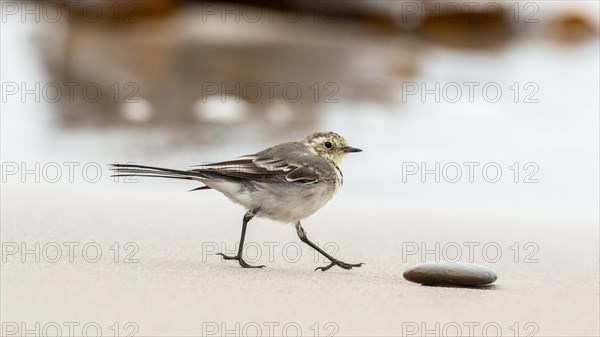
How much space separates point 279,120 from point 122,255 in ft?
19.2

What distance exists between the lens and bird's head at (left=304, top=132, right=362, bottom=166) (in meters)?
5.62

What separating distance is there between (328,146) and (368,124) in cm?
530

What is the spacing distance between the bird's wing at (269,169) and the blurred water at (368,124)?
2180 millimetres

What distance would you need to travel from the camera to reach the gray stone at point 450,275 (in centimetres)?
471

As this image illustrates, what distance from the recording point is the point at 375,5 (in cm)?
2359

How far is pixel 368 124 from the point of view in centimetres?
1088

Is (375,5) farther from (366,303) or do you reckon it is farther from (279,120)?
(366,303)

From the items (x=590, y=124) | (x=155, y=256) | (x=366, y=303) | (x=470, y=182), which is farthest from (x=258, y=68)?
(x=366, y=303)

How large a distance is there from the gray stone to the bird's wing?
0.90 m
